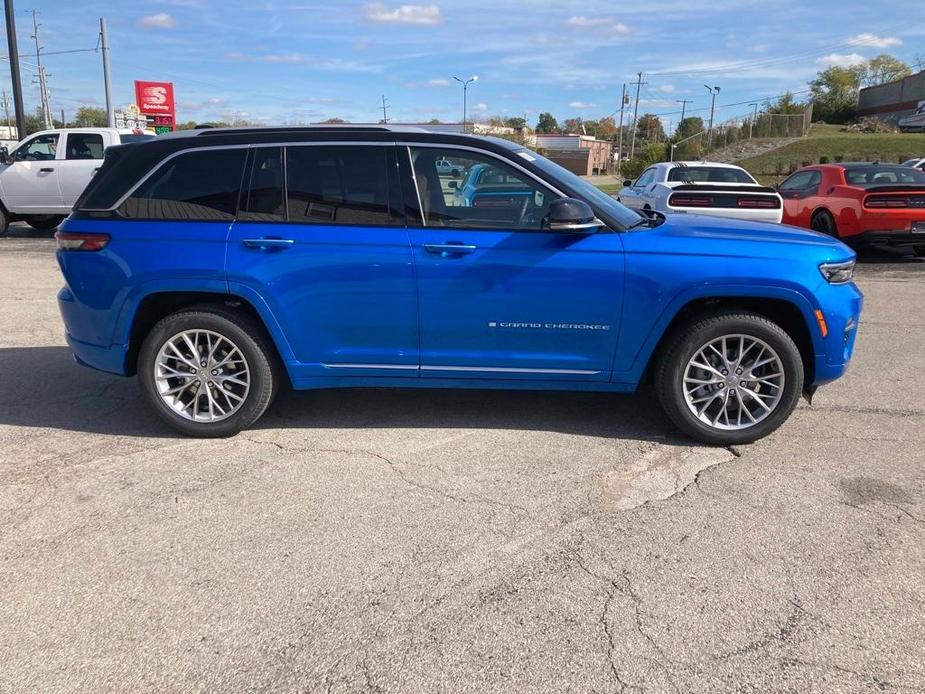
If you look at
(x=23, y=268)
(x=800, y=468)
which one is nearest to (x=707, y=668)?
(x=800, y=468)

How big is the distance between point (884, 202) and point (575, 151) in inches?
2973

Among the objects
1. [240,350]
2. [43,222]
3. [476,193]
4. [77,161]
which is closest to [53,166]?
[77,161]

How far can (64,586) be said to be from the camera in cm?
309

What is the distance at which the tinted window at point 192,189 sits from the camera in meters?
4.57

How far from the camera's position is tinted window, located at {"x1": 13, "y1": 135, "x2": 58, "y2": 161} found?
48.3 ft

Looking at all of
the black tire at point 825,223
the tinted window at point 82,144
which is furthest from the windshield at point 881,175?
the tinted window at point 82,144

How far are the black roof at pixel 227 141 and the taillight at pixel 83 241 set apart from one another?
0.62 feet

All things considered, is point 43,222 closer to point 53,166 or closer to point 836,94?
point 53,166

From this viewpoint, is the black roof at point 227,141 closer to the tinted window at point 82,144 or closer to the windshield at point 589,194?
the windshield at point 589,194

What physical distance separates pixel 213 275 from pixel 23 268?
8.61m

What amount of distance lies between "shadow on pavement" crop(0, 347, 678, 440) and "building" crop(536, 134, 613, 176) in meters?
74.2

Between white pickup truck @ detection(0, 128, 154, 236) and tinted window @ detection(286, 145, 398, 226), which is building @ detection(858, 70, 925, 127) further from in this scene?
tinted window @ detection(286, 145, 398, 226)

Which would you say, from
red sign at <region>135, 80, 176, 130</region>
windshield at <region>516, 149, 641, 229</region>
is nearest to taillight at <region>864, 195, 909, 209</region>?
windshield at <region>516, 149, 641, 229</region>

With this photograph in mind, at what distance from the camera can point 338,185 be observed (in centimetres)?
452
